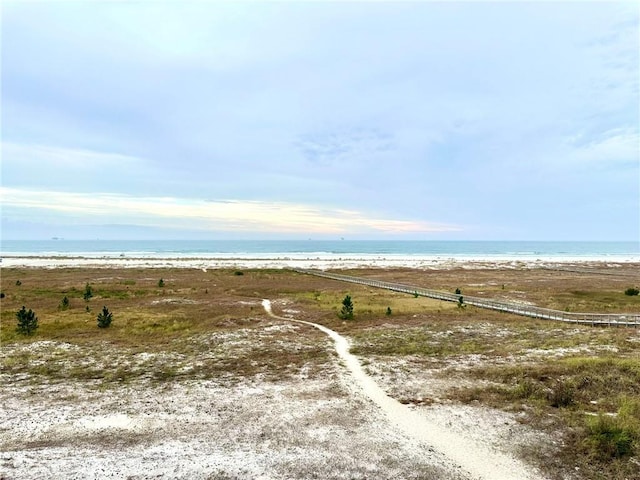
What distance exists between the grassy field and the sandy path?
825 mm

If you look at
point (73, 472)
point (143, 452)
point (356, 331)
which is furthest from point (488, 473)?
point (356, 331)

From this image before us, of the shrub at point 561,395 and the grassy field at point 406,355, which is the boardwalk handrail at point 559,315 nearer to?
the grassy field at point 406,355

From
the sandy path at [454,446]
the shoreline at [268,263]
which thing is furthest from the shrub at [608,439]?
the shoreline at [268,263]

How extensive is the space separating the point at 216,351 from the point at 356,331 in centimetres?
1215

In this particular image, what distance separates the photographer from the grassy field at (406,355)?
15.3 metres

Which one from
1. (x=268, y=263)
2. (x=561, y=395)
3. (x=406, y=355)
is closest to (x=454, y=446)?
(x=561, y=395)

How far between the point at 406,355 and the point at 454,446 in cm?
1167

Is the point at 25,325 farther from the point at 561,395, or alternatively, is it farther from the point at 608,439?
the point at 608,439

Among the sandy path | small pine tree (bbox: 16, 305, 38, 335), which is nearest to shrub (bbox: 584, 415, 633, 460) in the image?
the sandy path

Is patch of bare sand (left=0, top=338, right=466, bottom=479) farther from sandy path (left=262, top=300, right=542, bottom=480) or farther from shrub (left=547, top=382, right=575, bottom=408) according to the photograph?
shrub (left=547, top=382, right=575, bottom=408)

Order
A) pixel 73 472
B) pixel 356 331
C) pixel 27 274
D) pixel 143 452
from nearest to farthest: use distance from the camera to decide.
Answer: pixel 73 472
pixel 143 452
pixel 356 331
pixel 27 274

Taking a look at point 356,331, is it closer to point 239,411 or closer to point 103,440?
point 239,411

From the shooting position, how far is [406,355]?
2519 centimetres

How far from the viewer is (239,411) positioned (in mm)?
16469
